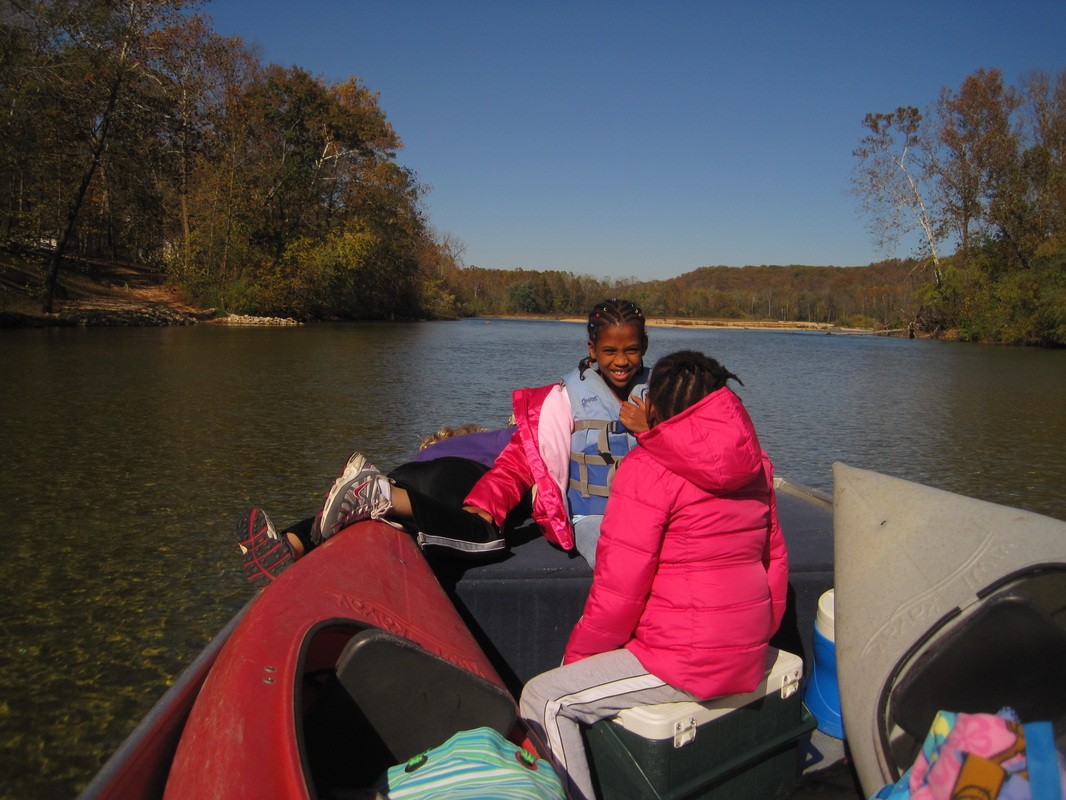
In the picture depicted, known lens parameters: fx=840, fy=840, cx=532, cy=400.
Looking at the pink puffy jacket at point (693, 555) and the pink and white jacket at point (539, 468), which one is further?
the pink and white jacket at point (539, 468)

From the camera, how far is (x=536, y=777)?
1902 mm

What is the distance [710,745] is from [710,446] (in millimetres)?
877

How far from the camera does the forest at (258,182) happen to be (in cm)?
2477

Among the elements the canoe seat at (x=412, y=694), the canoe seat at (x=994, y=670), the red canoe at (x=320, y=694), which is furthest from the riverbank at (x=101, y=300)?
the canoe seat at (x=994, y=670)

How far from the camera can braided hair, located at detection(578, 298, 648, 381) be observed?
338 cm

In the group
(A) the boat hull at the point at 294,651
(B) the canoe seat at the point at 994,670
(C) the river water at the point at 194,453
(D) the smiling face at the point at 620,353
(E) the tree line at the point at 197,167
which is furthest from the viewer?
(E) the tree line at the point at 197,167

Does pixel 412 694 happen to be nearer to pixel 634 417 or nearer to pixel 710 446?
pixel 710 446

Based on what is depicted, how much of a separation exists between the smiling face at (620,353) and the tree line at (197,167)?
2363 centimetres

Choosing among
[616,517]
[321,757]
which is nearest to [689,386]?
[616,517]

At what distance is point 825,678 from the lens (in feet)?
9.52

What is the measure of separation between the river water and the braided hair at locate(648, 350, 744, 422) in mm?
2474

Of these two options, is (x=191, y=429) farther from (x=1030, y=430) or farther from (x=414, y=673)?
(x=1030, y=430)

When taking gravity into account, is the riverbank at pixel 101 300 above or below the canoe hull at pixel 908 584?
above

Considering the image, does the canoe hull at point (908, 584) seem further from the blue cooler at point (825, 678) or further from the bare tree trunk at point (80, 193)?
the bare tree trunk at point (80, 193)
